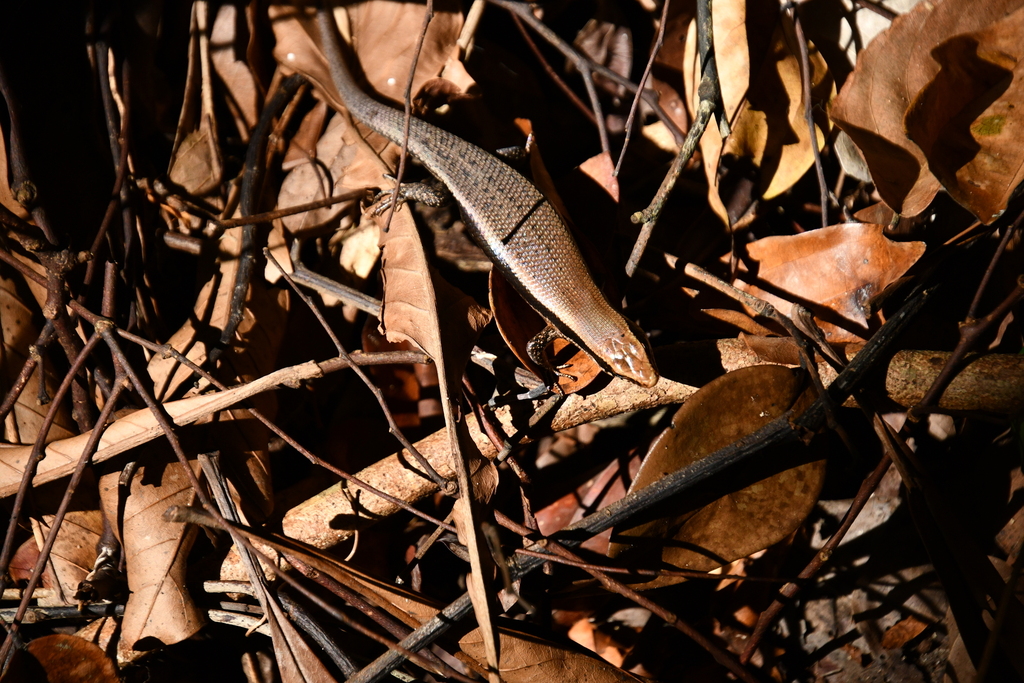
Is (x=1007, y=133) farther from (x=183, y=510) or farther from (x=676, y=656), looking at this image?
(x=183, y=510)

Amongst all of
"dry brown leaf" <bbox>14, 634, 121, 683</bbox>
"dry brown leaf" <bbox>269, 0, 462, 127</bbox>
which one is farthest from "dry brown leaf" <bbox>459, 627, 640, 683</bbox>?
"dry brown leaf" <bbox>269, 0, 462, 127</bbox>

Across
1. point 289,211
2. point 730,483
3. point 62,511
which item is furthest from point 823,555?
point 62,511

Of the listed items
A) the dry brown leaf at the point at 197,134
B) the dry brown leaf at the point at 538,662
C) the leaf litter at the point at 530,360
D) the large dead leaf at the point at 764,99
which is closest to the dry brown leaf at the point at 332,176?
the leaf litter at the point at 530,360

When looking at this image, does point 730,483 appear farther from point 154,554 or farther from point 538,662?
point 154,554

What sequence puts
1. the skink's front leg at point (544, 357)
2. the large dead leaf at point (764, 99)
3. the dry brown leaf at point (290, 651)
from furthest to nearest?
the large dead leaf at point (764, 99), the skink's front leg at point (544, 357), the dry brown leaf at point (290, 651)

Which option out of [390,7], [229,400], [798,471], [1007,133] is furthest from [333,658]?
[1007,133]

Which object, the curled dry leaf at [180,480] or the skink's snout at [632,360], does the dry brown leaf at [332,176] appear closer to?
the curled dry leaf at [180,480]
